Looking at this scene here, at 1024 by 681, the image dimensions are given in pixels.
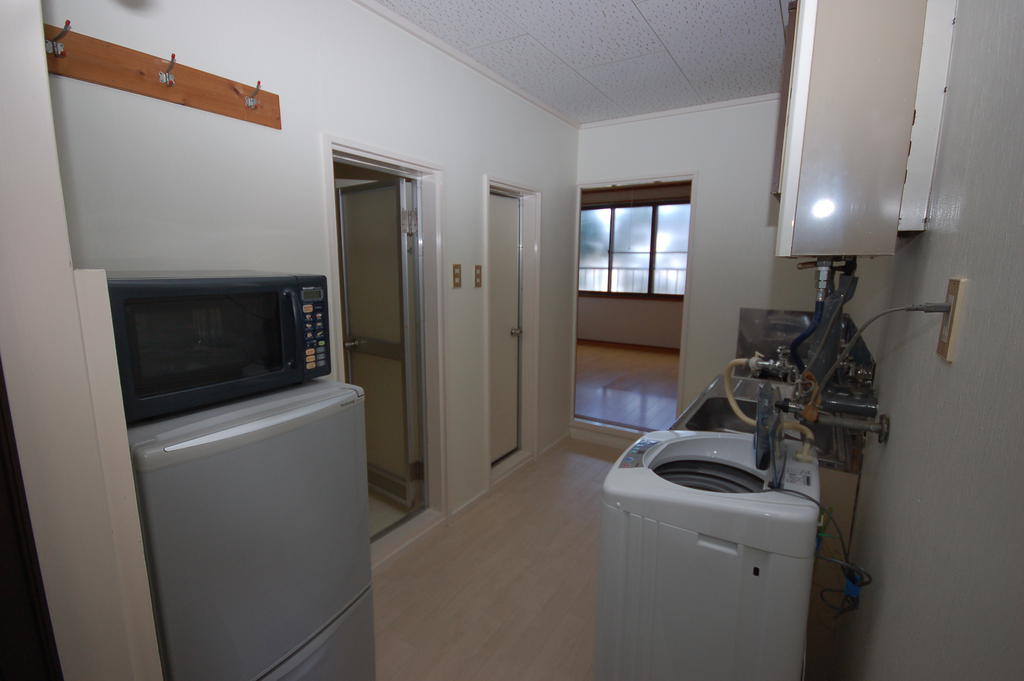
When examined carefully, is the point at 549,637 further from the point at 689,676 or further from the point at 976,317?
the point at 976,317

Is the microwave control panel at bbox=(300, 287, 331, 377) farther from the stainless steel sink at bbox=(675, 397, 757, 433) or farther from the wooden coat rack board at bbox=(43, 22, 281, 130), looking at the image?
the stainless steel sink at bbox=(675, 397, 757, 433)

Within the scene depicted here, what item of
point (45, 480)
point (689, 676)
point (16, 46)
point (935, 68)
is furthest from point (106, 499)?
point (935, 68)

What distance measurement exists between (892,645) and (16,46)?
1.82 meters

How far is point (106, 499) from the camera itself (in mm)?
791

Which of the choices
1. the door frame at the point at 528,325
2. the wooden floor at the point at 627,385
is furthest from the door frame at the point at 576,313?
the door frame at the point at 528,325

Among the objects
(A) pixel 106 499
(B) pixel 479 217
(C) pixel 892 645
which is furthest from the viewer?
(B) pixel 479 217

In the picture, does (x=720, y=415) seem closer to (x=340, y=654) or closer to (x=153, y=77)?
Result: (x=340, y=654)

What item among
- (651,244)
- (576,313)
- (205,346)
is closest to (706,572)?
(205,346)

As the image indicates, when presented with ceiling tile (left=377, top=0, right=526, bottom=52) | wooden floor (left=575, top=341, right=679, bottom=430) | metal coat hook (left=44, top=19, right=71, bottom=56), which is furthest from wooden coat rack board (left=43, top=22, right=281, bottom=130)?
wooden floor (left=575, top=341, right=679, bottom=430)

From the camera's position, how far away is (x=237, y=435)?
977 mm

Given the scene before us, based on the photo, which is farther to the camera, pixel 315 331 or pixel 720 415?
pixel 720 415

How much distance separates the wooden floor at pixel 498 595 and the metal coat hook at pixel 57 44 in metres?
2.12

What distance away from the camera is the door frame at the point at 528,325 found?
10.4 feet

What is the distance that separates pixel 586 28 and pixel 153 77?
1.71 meters
